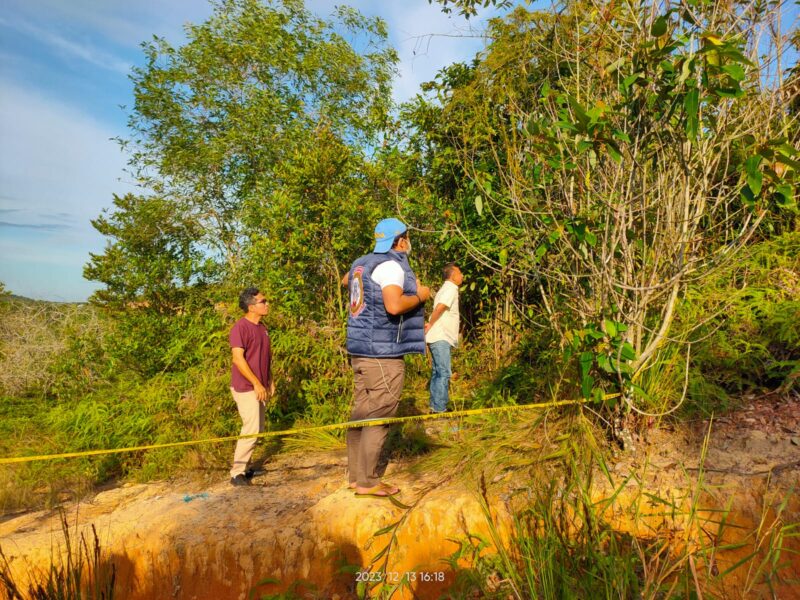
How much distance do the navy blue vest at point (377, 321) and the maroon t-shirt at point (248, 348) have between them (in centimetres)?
109

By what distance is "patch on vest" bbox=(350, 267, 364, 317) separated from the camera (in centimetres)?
351

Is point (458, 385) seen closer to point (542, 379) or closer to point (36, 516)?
point (542, 379)

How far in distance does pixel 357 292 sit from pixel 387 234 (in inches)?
17.1

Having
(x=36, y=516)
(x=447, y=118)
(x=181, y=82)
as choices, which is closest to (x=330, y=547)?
(x=36, y=516)

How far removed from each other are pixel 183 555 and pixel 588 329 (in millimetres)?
2752

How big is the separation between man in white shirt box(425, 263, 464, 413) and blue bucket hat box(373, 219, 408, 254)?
183cm

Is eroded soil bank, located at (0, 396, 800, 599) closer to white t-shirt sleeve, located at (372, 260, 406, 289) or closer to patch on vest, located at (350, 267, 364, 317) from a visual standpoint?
patch on vest, located at (350, 267, 364, 317)

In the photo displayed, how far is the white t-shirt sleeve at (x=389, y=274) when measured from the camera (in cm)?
340

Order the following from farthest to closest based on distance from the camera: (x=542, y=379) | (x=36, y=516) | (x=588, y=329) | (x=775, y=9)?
(x=542, y=379)
(x=36, y=516)
(x=588, y=329)
(x=775, y=9)

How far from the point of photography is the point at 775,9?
2.55 m

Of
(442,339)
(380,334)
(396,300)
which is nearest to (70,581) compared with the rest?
(380,334)

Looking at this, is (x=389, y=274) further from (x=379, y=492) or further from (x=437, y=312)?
(x=437, y=312)

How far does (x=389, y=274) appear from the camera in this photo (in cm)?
341

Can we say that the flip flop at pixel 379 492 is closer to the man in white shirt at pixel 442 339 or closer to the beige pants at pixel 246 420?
the beige pants at pixel 246 420
